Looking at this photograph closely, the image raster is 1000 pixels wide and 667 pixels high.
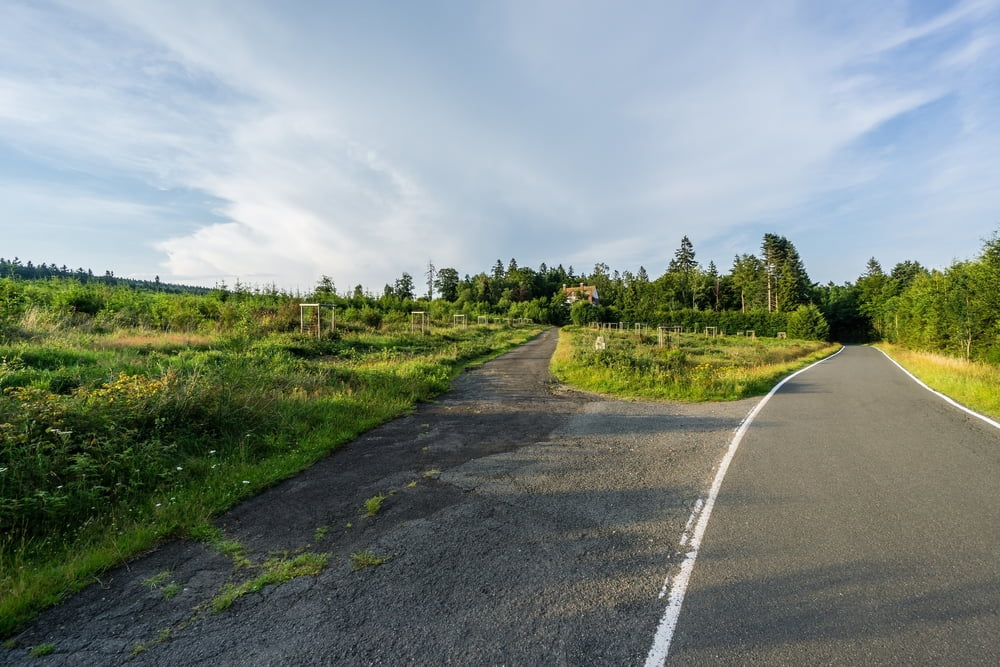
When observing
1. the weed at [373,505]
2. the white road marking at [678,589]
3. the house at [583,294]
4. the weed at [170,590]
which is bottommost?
the weed at [170,590]

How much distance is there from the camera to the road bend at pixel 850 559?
2604 millimetres

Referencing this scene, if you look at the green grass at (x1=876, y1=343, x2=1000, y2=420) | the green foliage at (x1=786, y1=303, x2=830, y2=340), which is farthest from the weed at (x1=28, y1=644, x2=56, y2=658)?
the green foliage at (x1=786, y1=303, x2=830, y2=340)

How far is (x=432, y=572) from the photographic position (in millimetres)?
3496

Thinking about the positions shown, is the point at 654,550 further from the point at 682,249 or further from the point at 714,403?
the point at 682,249

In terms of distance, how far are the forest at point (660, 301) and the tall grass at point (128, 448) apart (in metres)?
11.9

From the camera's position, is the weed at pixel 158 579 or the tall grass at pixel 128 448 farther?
the tall grass at pixel 128 448

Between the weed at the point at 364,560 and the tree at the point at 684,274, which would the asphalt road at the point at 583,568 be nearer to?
the weed at the point at 364,560

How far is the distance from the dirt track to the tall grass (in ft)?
1.24

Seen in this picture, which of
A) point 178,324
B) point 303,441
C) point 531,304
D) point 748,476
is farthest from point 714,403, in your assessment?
point 531,304

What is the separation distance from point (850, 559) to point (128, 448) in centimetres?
778

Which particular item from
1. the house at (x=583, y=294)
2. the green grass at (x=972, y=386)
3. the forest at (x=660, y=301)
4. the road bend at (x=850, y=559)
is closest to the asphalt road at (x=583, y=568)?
the road bend at (x=850, y=559)

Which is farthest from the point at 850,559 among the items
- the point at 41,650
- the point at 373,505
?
the point at 41,650

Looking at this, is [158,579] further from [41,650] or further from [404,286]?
[404,286]

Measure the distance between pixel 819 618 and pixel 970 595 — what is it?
4.13 feet
